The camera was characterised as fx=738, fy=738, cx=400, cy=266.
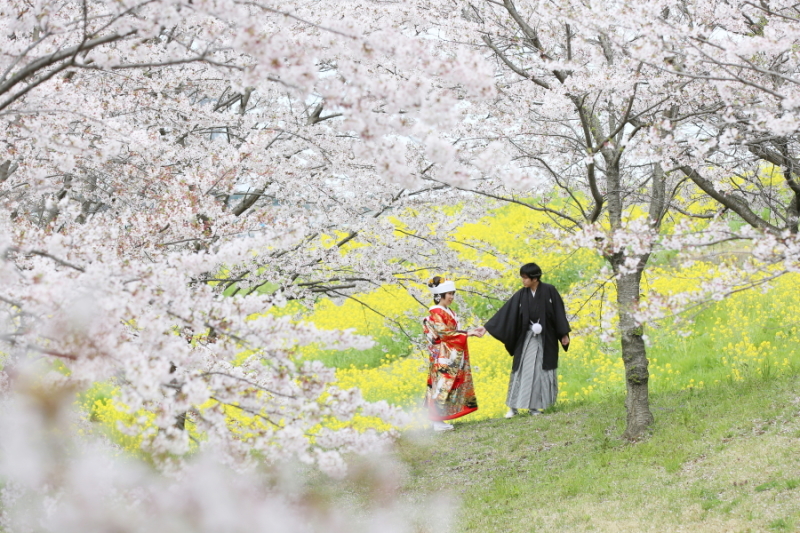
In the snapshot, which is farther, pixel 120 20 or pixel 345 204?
pixel 345 204

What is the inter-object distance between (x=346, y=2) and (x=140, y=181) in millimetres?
2572

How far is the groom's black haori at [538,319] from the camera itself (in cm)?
802

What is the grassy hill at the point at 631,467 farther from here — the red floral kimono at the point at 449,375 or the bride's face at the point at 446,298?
the bride's face at the point at 446,298

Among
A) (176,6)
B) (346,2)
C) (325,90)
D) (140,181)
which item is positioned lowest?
(325,90)

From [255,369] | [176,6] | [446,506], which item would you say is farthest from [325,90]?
[446,506]

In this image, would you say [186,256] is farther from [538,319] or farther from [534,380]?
[534,380]

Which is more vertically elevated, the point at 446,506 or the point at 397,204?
the point at 397,204

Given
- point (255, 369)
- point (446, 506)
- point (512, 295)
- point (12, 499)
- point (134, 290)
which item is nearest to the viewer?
point (134, 290)

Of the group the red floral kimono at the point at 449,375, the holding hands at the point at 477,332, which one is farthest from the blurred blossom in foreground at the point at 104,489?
the red floral kimono at the point at 449,375

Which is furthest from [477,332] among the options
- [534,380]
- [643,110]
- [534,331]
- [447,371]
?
[643,110]

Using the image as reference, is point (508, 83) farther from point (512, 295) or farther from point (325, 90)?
point (325, 90)

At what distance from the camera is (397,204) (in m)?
7.32

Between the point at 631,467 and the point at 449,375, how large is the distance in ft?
9.51

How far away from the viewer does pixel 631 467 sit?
5977 millimetres
